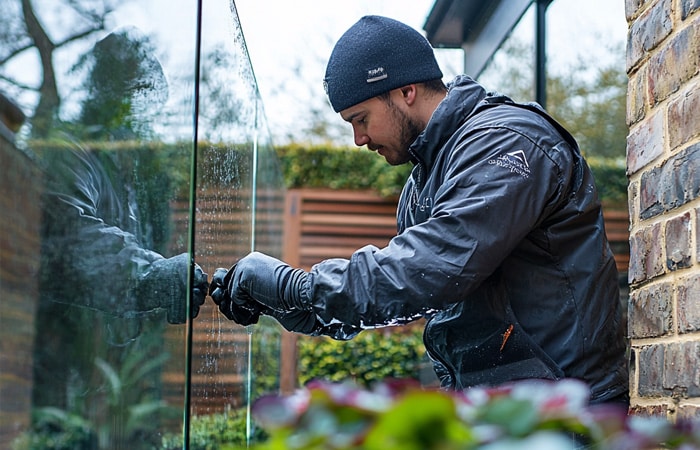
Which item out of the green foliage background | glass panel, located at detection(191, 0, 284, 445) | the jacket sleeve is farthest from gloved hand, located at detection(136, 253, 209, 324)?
the green foliage background

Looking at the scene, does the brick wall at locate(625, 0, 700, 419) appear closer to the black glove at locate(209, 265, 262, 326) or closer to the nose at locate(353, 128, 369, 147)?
the nose at locate(353, 128, 369, 147)

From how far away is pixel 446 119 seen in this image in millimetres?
1841

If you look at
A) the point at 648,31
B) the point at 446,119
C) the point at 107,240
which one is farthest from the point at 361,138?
the point at 107,240

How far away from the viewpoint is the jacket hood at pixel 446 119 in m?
1.84

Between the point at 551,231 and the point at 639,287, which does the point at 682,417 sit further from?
the point at 551,231

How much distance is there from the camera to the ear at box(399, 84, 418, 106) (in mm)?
1987

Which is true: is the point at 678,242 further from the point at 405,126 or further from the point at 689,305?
the point at 405,126

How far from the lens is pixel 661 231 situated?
1531mm

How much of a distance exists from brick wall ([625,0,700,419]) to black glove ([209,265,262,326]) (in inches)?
29.5

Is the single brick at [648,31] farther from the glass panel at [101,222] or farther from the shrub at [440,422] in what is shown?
→ the shrub at [440,422]

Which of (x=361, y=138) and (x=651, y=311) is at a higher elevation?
(x=361, y=138)

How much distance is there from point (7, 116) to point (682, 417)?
1.05 meters

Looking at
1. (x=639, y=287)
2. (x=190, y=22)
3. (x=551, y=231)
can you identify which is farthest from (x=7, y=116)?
(x=639, y=287)

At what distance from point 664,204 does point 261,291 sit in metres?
0.74
